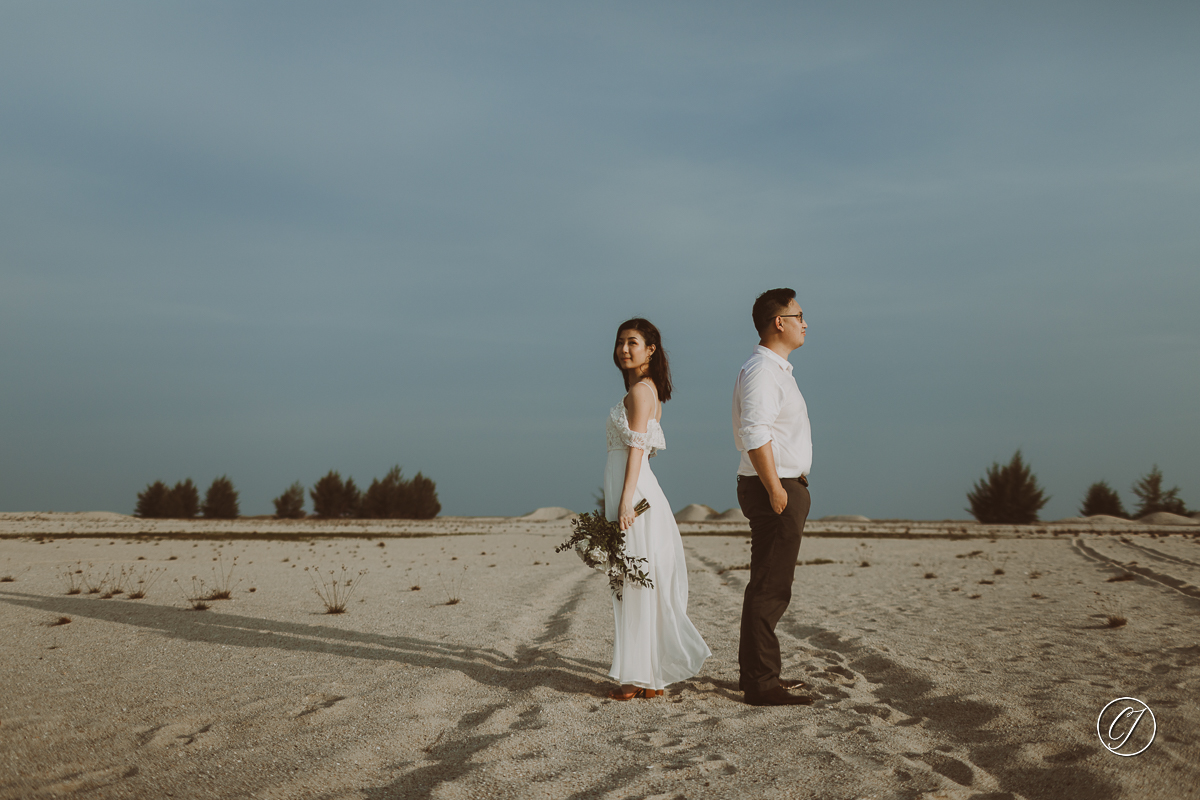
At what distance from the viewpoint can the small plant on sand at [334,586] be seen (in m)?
9.37

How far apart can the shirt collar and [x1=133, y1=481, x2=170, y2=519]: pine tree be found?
5555cm

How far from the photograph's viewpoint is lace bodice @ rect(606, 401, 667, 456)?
488cm

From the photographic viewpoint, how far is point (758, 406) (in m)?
4.55

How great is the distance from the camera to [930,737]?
164 inches

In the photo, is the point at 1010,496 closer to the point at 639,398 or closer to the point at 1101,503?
the point at 1101,503

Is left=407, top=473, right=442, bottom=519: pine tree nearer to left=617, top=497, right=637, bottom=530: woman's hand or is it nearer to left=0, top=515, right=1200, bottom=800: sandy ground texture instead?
left=0, top=515, right=1200, bottom=800: sandy ground texture

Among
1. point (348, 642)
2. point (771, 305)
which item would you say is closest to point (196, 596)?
point (348, 642)

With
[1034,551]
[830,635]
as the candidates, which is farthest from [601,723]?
[1034,551]

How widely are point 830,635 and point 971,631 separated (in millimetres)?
1535

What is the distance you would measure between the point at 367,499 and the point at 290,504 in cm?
517

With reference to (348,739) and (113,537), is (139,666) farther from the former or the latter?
(113,537)

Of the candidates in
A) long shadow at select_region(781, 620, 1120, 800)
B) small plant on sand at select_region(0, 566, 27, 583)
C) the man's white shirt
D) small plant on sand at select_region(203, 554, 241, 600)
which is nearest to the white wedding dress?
the man's white shirt

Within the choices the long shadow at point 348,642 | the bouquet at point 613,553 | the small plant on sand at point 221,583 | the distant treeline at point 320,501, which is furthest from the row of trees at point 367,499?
the bouquet at point 613,553

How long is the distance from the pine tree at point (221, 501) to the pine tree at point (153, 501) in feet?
8.46
